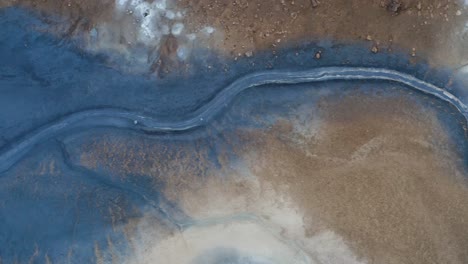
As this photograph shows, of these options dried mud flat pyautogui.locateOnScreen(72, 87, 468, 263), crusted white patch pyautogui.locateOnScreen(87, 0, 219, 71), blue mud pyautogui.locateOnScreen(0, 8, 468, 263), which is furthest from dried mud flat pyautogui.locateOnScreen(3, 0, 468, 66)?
dried mud flat pyautogui.locateOnScreen(72, 87, 468, 263)

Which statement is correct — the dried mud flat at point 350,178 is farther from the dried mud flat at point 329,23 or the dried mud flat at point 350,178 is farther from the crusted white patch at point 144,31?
the crusted white patch at point 144,31

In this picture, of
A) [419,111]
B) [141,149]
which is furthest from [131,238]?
[419,111]

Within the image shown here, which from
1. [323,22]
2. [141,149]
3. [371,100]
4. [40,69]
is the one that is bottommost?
[141,149]

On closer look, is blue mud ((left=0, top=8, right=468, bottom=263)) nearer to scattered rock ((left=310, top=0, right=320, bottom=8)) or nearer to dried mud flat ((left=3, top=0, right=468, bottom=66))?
dried mud flat ((left=3, top=0, right=468, bottom=66))

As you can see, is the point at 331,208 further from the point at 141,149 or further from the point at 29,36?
the point at 29,36

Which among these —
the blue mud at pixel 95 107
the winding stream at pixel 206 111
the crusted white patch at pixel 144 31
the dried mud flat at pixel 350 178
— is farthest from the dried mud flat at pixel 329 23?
the dried mud flat at pixel 350 178

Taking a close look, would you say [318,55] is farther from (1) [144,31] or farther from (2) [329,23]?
(1) [144,31]
